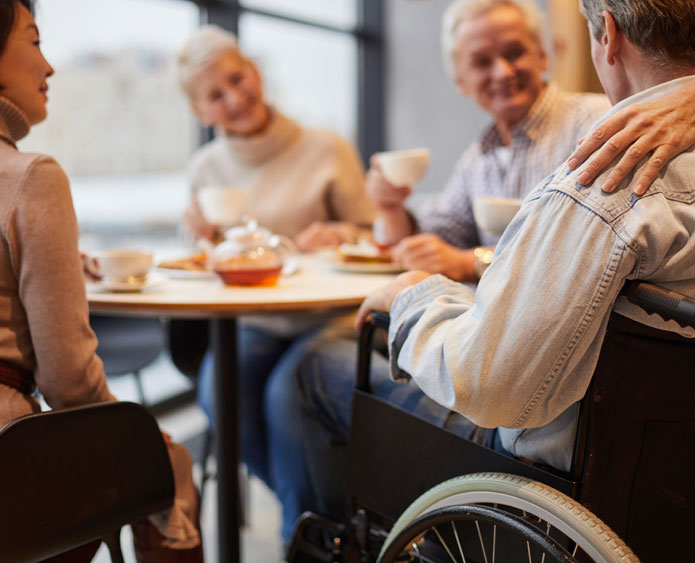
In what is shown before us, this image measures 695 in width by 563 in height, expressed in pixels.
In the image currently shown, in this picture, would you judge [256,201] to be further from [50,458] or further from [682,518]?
[682,518]

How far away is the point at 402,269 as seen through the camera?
168 centimetres

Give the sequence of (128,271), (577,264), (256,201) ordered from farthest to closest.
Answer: (256,201) → (128,271) → (577,264)

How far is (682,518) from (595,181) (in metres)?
0.44

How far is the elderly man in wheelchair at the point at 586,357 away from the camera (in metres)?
0.75

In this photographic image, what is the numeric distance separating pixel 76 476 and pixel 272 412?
2.86 feet

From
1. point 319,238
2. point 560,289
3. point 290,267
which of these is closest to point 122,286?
point 290,267

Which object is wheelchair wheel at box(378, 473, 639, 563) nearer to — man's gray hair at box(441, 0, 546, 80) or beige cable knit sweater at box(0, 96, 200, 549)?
beige cable knit sweater at box(0, 96, 200, 549)

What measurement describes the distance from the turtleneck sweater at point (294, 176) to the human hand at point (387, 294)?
1.19 m

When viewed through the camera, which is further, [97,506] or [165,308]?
[165,308]

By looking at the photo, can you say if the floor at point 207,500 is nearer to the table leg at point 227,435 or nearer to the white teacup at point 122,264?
the table leg at point 227,435

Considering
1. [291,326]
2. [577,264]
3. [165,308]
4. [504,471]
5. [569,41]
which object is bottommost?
[291,326]

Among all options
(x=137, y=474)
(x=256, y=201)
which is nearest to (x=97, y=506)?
(x=137, y=474)

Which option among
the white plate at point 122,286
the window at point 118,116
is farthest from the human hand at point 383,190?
the window at point 118,116

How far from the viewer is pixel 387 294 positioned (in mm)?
1103
